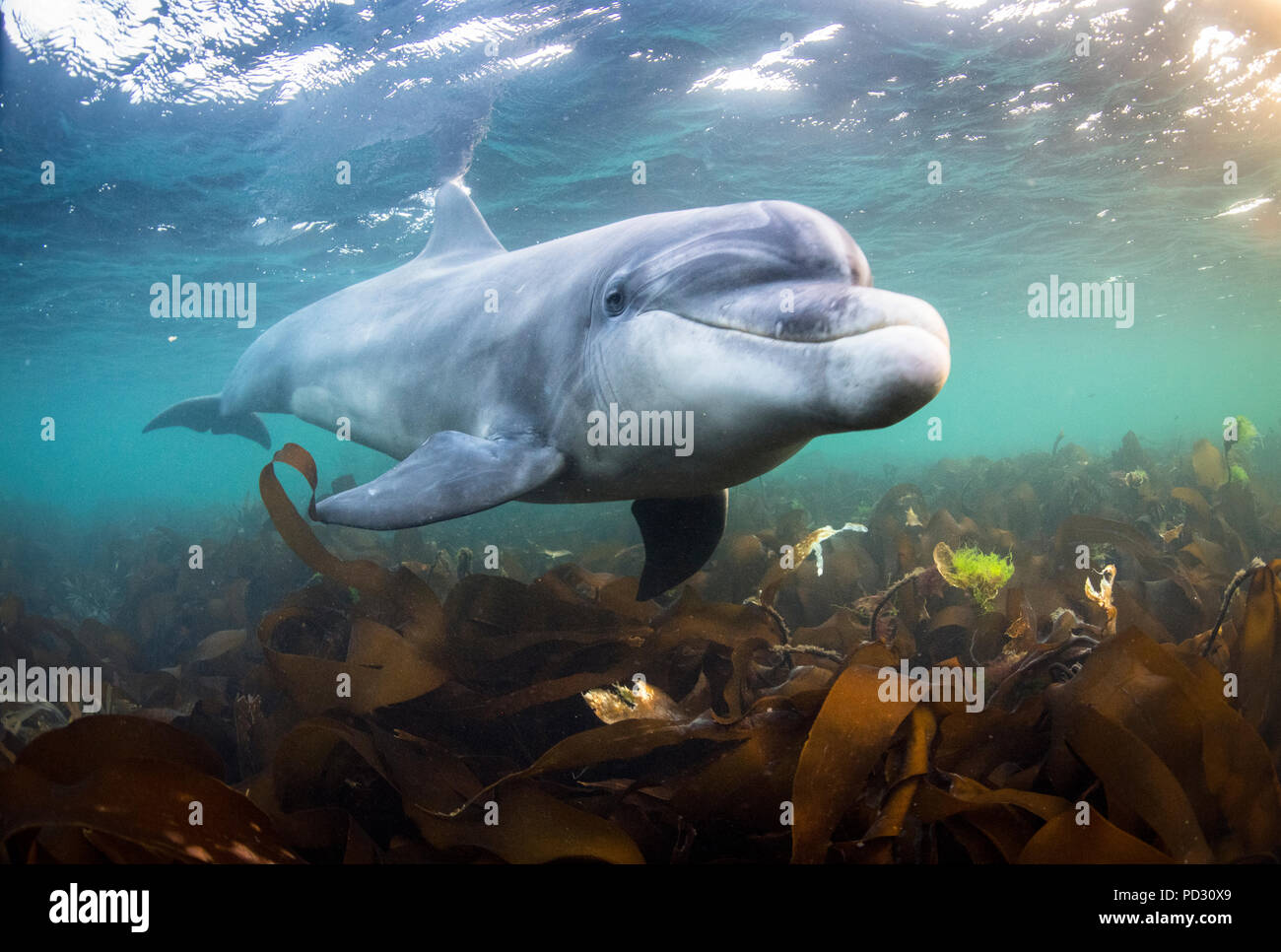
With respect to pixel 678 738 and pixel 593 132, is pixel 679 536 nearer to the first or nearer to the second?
pixel 678 738

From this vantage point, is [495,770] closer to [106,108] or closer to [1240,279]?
[106,108]

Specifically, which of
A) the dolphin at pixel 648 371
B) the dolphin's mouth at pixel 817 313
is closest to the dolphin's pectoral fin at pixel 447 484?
the dolphin at pixel 648 371

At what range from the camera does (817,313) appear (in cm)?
221

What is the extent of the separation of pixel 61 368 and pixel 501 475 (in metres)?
42.7

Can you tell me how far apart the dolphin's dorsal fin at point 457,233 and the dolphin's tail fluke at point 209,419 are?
3.79m

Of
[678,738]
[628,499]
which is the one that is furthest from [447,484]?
[678,738]

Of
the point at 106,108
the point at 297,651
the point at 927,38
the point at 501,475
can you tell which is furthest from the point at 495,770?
the point at 106,108

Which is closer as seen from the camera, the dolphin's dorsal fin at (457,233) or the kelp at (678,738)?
the kelp at (678,738)

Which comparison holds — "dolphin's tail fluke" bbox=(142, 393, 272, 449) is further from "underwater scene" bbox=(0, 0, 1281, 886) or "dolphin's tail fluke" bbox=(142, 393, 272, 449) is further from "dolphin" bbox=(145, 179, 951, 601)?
"dolphin" bbox=(145, 179, 951, 601)

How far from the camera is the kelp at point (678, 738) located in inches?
78.8

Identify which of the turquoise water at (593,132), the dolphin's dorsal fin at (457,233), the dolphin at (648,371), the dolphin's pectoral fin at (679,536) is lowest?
the dolphin's pectoral fin at (679,536)

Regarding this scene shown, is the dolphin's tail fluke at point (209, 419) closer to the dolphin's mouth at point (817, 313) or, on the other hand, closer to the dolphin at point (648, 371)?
the dolphin at point (648, 371)

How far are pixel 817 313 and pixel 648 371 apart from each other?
0.84 m

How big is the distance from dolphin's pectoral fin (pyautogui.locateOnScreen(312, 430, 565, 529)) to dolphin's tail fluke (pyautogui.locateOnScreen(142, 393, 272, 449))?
6.26 m
